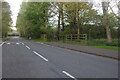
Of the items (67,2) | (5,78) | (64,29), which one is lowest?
(5,78)

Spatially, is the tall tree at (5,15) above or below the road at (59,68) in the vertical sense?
above

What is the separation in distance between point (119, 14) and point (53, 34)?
26.8 m

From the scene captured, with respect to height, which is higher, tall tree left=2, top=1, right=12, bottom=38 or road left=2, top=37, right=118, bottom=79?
tall tree left=2, top=1, right=12, bottom=38

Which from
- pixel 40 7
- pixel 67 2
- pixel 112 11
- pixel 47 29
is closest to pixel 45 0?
pixel 40 7

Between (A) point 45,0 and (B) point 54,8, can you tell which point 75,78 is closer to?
(B) point 54,8

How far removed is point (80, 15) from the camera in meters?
38.1

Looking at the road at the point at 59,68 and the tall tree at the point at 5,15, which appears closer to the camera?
the road at the point at 59,68

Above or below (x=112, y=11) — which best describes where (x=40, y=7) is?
above

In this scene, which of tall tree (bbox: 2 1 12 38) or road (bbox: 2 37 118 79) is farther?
tall tree (bbox: 2 1 12 38)

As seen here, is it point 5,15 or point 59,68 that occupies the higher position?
point 5,15

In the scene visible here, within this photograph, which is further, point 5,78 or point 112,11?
point 112,11

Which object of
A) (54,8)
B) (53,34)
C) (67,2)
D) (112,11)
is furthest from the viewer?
(53,34)

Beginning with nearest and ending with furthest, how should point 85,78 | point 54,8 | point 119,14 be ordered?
point 85,78 < point 119,14 < point 54,8

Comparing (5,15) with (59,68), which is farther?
(5,15)
